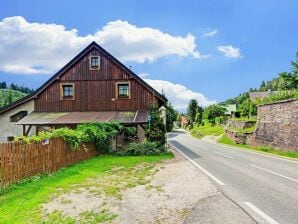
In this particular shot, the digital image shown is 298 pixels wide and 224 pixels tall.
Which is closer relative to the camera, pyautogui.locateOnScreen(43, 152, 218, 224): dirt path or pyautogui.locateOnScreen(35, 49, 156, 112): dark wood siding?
pyautogui.locateOnScreen(43, 152, 218, 224): dirt path

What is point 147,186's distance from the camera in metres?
10.7

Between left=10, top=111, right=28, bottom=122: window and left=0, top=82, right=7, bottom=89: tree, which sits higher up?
left=0, top=82, right=7, bottom=89: tree

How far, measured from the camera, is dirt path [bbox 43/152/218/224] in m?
7.01

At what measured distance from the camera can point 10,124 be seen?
3106 centimetres

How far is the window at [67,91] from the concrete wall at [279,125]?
1754cm

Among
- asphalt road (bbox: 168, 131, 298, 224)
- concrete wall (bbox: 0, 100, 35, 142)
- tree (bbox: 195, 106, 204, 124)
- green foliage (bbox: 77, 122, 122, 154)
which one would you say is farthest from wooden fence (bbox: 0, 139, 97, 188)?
tree (bbox: 195, 106, 204, 124)

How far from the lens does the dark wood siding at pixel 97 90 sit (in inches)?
1155

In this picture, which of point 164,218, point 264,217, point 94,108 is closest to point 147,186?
point 164,218

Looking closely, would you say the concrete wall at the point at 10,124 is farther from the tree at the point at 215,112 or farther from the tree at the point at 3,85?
the tree at the point at 3,85

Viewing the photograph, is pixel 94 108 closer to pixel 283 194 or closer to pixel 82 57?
pixel 82 57

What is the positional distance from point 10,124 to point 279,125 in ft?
78.2

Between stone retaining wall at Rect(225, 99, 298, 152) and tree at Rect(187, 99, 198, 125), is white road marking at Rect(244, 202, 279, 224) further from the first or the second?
tree at Rect(187, 99, 198, 125)

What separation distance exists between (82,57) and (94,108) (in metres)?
4.77

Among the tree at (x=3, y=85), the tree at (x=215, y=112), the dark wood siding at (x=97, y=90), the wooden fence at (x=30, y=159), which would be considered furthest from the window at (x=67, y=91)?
the tree at (x=3, y=85)
